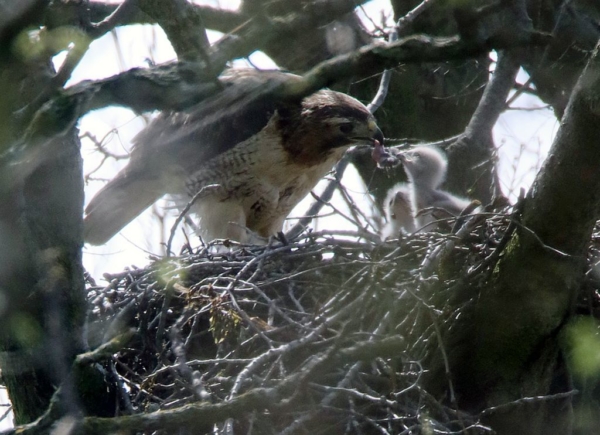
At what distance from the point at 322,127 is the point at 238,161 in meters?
0.60

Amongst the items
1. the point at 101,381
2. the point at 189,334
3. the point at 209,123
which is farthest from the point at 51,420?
the point at 209,123

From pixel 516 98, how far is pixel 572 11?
3.18 feet

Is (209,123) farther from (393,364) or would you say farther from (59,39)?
(59,39)

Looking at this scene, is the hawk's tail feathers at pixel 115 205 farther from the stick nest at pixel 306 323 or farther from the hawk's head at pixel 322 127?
the stick nest at pixel 306 323

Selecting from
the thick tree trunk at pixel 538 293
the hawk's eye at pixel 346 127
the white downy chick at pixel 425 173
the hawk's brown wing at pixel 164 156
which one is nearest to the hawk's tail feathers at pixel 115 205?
the hawk's brown wing at pixel 164 156

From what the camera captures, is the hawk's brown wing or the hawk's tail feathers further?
the hawk's tail feathers

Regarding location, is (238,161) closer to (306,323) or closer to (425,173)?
(425,173)

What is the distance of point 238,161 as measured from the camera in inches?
231

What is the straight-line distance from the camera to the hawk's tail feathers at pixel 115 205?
6.21 metres

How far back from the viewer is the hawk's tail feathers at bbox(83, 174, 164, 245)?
6207 millimetres

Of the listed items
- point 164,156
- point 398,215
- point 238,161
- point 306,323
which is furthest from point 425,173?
point 306,323

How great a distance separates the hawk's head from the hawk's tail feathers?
1060 mm

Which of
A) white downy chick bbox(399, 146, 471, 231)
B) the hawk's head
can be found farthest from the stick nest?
white downy chick bbox(399, 146, 471, 231)

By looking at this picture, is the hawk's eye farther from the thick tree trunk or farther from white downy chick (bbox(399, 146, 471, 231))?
the thick tree trunk
